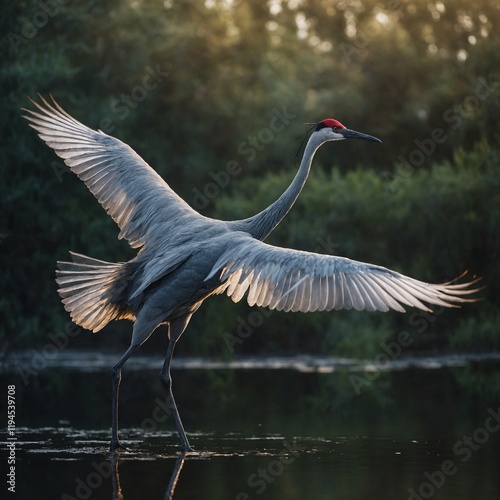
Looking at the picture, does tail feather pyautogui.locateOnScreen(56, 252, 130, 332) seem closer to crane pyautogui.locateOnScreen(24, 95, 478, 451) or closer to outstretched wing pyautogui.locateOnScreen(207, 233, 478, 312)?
crane pyautogui.locateOnScreen(24, 95, 478, 451)

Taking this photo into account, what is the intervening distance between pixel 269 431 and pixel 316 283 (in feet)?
8.69

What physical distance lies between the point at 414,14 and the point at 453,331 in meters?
23.7

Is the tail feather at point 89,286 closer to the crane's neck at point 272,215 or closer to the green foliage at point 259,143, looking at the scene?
the crane's neck at point 272,215

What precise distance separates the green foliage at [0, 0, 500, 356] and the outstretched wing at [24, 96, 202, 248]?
8207 mm

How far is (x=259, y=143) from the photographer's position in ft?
98.1

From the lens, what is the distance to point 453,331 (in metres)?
21.5

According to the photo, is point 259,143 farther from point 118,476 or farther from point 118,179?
point 118,476

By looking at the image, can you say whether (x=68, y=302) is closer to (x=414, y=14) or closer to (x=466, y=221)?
(x=466, y=221)

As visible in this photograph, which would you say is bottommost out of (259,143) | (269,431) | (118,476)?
(259,143)

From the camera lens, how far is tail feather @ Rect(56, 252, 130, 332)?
1206 centimetres

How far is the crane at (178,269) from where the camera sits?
Answer: 990 cm

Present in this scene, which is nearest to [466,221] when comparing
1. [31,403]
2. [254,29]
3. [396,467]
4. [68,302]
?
[31,403]

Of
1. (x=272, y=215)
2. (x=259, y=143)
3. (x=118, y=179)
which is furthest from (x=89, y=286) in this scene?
(x=259, y=143)

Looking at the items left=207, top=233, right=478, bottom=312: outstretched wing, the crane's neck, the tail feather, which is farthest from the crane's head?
the tail feather
